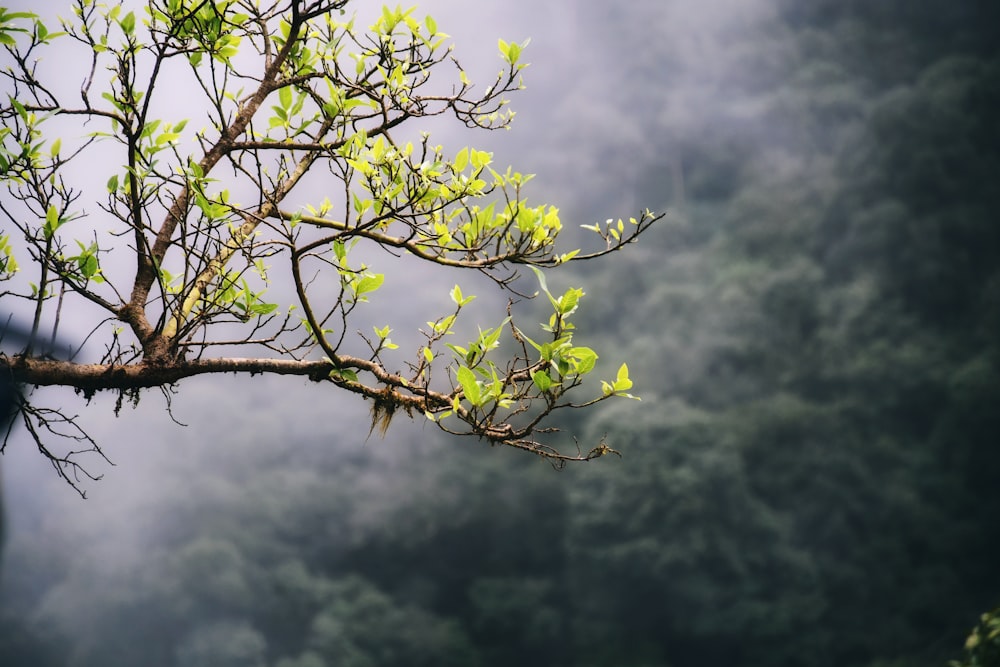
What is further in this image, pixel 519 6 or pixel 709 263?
pixel 519 6

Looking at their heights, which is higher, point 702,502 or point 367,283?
point 702,502

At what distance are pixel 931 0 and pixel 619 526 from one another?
1488 centimetres

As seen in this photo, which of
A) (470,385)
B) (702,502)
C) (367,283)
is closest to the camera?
(470,385)

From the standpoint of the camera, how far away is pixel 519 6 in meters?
21.2

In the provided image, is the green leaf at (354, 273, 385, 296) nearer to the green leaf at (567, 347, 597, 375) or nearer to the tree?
the tree

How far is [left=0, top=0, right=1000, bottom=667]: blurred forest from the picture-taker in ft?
41.7

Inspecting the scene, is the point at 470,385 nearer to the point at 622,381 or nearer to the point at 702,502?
the point at 622,381

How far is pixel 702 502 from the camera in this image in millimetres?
12961

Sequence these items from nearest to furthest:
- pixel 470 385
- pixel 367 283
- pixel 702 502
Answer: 1. pixel 470 385
2. pixel 367 283
3. pixel 702 502

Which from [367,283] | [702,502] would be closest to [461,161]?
[367,283]

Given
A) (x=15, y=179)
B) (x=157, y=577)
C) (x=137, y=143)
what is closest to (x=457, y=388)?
(x=137, y=143)

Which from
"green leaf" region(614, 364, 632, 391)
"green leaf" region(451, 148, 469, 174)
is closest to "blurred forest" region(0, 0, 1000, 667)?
"green leaf" region(614, 364, 632, 391)

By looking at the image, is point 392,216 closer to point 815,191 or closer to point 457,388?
point 457,388

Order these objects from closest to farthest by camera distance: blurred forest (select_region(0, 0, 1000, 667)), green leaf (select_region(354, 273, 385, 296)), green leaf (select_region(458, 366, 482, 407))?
green leaf (select_region(458, 366, 482, 407)), green leaf (select_region(354, 273, 385, 296)), blurred forest (select_region(0, 0, 1000, 667))
